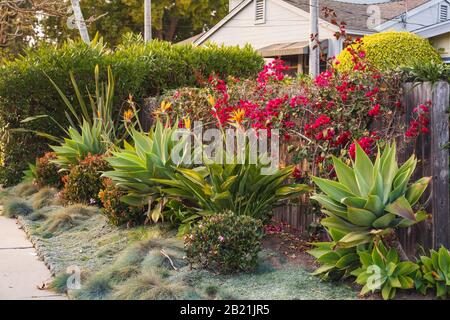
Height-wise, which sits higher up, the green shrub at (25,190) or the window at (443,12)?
the window at (443,12)

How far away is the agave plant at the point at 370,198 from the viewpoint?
16.6ft

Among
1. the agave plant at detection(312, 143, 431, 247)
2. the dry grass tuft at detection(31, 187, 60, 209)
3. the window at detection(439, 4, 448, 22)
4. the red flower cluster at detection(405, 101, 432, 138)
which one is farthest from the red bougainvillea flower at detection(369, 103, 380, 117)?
the window at detection(439, 4, 448, 22)

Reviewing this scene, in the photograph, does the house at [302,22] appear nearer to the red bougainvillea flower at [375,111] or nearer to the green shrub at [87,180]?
the green shrub at [87,180]

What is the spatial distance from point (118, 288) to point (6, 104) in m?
7.31

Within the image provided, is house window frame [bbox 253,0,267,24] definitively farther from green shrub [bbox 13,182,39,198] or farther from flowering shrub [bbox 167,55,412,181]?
flowering shrub [bbox 167,55,412,181]

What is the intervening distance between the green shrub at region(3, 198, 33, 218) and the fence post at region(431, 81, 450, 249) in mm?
6118

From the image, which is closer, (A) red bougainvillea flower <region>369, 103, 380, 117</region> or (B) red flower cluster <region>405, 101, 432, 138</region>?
(B) red flower cluster <region>405, 101, 432, 138</region>

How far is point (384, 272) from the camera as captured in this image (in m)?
4.94

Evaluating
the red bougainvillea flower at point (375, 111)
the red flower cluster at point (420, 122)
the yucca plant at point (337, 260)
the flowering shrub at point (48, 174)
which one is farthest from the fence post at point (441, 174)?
the flowering shrub at point (48, 174)

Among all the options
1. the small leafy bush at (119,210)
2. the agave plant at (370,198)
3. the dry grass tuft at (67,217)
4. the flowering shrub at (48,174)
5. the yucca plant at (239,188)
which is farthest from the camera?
the flowering shrub at (48,174)

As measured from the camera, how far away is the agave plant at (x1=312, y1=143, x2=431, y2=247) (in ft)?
16.6

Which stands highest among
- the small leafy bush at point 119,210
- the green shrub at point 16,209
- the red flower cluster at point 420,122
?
the red flower cluster at point 420,122

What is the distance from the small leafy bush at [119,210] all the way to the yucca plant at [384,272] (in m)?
3.40

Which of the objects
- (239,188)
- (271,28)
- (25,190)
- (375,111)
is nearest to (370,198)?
(375,111)
